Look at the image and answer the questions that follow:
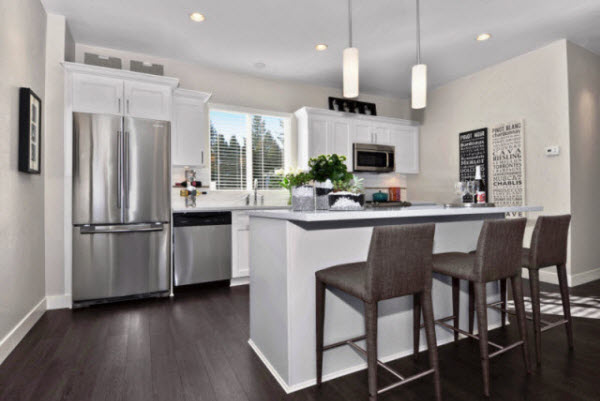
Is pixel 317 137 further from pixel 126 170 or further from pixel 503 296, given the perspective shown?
pixel 503 296

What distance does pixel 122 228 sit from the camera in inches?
128

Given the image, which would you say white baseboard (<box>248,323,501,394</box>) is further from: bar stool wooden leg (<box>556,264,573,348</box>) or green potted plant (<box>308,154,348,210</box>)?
green potted plant (<box>308,154,348,210</box>)

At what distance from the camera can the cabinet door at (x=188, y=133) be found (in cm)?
387

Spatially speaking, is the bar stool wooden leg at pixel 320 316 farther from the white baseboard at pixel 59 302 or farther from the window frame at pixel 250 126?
the window frame at pixel 250 126

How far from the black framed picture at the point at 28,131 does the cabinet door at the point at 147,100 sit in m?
0.83

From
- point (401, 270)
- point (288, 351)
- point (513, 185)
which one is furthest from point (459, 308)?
point (513, 185)

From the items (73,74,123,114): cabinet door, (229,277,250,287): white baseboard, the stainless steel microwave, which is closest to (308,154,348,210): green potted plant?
(229,277,250,287): white baseboard

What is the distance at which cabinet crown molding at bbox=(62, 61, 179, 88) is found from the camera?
124 inches

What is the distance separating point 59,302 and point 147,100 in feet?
7.25

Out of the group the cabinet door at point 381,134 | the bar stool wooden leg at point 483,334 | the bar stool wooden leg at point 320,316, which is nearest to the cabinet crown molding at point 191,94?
the cabinet door at point 381,134

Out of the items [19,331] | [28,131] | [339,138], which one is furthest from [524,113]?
[19,331]

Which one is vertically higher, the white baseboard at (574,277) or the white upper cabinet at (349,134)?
the white upper cabinet at (349,134)

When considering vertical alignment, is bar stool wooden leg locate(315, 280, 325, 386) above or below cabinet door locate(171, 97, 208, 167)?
below

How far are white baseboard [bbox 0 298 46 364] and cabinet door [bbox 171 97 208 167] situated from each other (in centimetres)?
192
